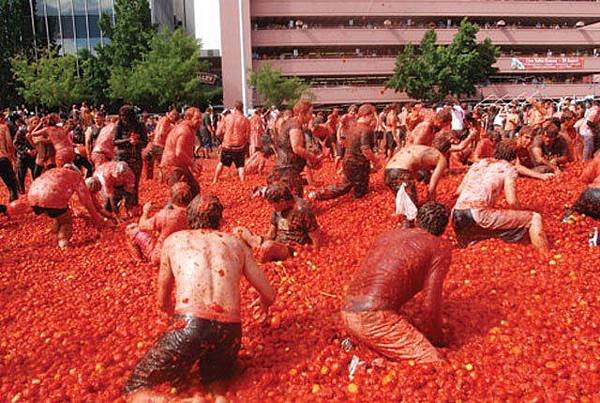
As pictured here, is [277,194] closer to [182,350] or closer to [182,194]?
[182,194]

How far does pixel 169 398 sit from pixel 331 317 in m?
1.77

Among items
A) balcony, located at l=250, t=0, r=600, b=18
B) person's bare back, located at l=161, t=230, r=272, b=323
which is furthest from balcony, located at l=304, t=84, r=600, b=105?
person's bare back, located at l=161, t=230, r=272, b=323

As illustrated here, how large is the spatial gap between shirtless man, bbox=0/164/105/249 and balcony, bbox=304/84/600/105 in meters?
40.2

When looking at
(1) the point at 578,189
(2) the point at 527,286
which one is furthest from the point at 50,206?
(1) the point at 578,189

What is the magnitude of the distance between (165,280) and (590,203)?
228 inches

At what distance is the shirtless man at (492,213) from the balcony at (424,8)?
44.7 meters

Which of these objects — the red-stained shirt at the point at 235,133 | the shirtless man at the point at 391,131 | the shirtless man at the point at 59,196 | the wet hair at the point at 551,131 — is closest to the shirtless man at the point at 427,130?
the wet hair at the point at 551,131

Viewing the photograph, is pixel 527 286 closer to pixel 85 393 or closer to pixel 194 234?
pixel 194 234

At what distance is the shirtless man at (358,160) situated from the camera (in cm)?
873

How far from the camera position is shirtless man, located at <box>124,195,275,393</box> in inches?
137

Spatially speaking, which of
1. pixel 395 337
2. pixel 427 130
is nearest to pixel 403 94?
pixel 427 130

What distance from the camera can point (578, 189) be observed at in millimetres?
8359

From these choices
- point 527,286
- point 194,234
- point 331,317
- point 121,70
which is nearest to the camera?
point 194,234

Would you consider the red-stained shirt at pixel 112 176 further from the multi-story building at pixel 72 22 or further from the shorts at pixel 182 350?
the multi-story building at pixel 72 22
